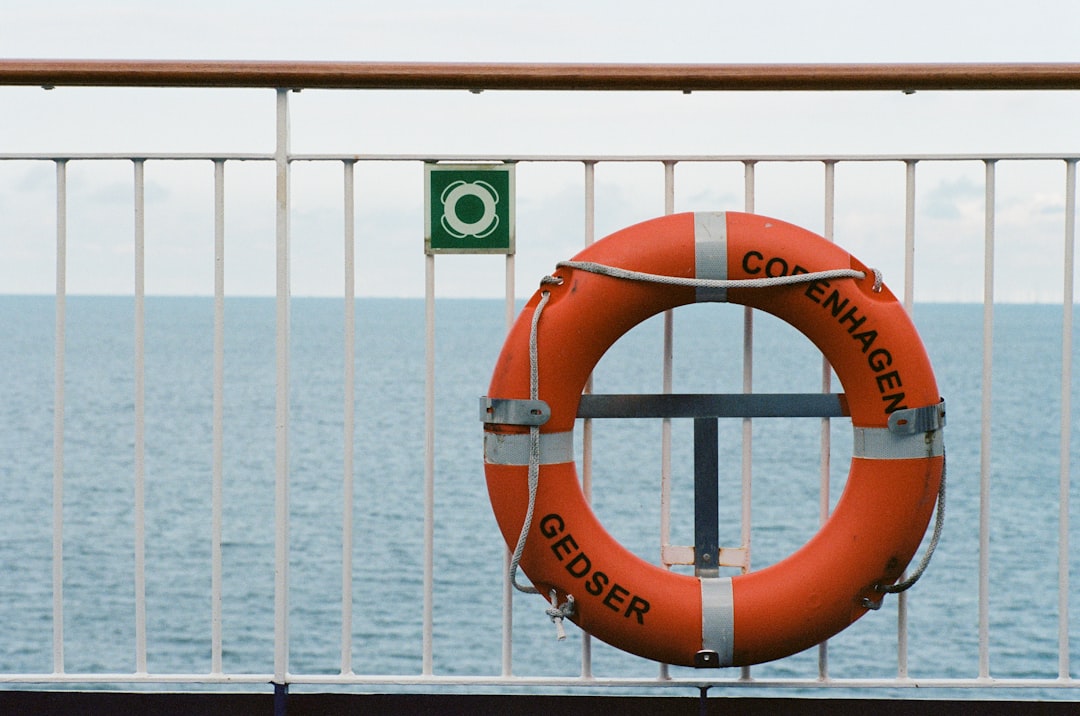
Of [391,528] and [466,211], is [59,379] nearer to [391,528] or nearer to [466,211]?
[466,211]

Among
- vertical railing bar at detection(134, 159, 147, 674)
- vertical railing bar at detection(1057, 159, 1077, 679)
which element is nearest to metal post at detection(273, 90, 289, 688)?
vertical railing bar at detection(134, 159, 147, 674)

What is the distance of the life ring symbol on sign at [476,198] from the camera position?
1.94 meters

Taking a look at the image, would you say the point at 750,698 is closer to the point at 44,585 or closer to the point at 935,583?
the point at 935,583

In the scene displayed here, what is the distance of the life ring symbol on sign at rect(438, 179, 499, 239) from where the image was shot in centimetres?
194

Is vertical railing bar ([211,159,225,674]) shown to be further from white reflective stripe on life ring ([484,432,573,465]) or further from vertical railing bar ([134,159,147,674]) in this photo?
white reflective stripe on life ring ([484,432,573,465])

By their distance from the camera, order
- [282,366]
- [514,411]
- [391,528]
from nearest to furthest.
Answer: [514,411] → [282,366] → [391,528]

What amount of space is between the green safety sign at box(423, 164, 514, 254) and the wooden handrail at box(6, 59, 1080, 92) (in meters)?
0.14

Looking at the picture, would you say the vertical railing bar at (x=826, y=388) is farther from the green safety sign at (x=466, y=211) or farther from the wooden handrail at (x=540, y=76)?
the green safety sign at (x=466, y=211)

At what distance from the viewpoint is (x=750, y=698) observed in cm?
199

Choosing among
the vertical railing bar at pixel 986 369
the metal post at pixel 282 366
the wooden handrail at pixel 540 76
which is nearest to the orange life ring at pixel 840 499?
the vertical railing bar at pixel 986 369

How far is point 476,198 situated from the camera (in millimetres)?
1947

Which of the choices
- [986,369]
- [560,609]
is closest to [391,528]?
[560,609]

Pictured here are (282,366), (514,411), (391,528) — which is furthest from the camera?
(391,528)

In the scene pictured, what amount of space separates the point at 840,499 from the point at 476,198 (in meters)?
0.75
